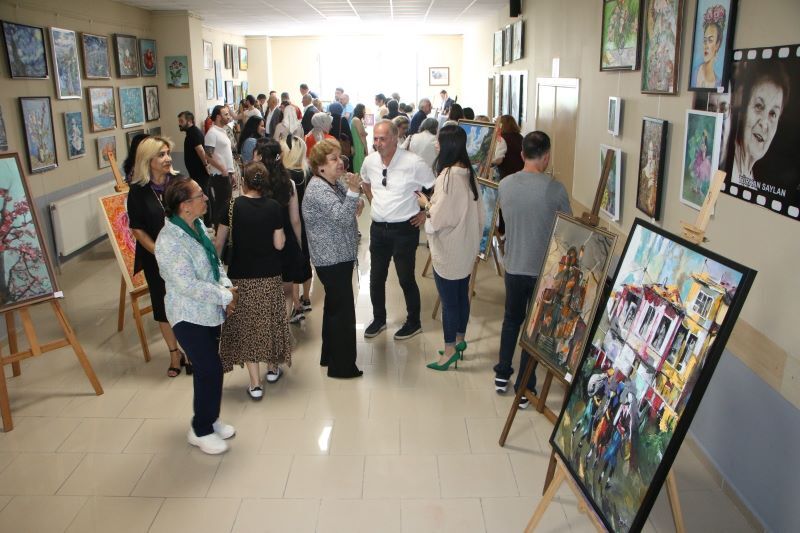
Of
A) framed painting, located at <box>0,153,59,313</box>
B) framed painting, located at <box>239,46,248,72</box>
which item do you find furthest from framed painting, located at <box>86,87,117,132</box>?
framed painting, located at <box>239,46,248,72</box>

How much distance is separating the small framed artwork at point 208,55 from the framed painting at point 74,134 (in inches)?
203

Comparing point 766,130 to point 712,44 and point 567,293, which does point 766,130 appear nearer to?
point 712,44

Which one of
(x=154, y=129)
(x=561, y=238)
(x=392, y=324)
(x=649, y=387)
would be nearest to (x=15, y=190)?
(x=392, y=324)

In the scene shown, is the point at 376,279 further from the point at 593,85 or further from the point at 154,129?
the point at 154,129

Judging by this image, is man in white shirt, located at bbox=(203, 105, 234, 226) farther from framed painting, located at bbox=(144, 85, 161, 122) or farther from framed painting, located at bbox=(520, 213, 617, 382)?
framed painting, located at bbox=(520, 213, 617, 382)

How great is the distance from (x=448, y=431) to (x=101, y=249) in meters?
5.72

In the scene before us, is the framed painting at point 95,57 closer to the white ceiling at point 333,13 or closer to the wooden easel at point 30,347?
the white ceiling at point 333,13

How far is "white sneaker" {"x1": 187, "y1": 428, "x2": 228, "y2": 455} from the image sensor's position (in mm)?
3555

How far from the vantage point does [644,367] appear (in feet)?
7.06

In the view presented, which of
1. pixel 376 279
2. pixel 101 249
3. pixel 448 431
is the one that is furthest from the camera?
pixel 101 249

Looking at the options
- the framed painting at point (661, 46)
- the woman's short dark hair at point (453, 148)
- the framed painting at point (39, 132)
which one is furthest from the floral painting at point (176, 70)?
the framed painting at point (661, 46)

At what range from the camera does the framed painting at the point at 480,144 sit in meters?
5.72

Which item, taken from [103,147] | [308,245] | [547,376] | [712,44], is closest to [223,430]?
[308,245]

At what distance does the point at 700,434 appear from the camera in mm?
3416
